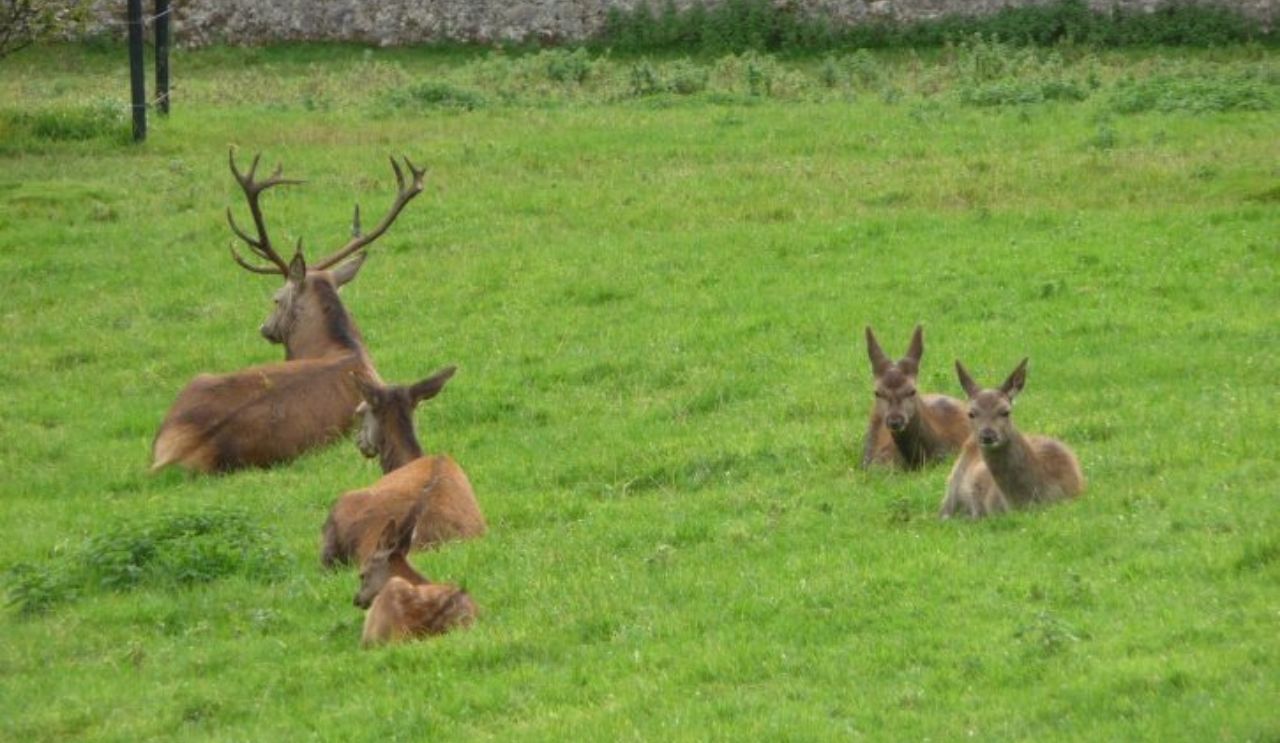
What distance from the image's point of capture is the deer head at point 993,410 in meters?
14.2

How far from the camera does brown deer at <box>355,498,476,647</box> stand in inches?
492

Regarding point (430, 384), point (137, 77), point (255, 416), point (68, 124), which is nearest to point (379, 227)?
point (255, 416)

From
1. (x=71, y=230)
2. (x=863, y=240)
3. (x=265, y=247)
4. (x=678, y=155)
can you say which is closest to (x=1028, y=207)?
(x=863, y=240)

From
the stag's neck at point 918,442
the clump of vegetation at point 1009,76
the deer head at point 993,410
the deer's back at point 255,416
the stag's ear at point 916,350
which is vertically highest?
the deer head at point 993,410

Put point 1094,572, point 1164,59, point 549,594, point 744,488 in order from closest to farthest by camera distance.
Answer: point 1094,572
point 549,594
point 744,488
point 1164,59

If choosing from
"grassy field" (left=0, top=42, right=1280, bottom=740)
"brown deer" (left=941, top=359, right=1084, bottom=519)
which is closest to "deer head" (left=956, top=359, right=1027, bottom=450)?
"brown deer" (left=941, top=359, right=1084, bottom=519)

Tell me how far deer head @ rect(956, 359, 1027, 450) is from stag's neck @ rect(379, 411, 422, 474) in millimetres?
4086

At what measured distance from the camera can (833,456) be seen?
16.3 meters

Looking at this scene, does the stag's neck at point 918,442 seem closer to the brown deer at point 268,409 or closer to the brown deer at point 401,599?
the brown deer at point 401,599

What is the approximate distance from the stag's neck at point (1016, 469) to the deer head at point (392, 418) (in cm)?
424

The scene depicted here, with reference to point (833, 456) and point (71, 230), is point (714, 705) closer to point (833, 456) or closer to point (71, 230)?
point (833, 456)

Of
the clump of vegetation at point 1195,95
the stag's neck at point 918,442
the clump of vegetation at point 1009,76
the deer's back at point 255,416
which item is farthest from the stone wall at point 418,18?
the stag's neck at point 918,442

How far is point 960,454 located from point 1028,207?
9.04 metres

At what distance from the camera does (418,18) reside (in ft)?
146
